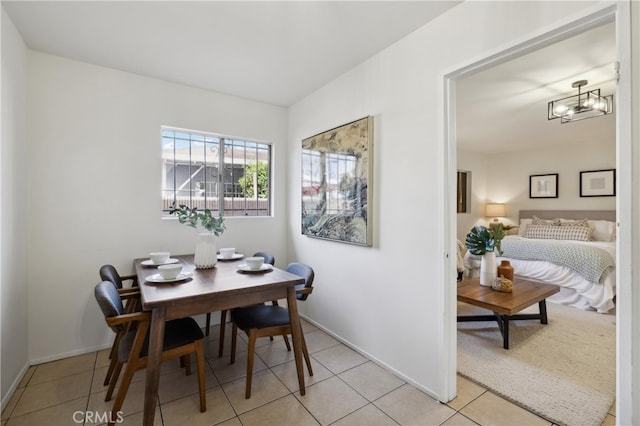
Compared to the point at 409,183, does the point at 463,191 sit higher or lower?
higher

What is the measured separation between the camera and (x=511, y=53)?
159 centimetres

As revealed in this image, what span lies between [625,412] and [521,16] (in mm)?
1897

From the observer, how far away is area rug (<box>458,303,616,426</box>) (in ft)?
6.09

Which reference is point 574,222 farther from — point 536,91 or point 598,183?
point 536,91

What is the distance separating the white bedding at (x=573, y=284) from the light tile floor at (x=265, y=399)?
234 cm

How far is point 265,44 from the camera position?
7.39 feet

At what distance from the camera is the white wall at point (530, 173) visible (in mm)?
5043

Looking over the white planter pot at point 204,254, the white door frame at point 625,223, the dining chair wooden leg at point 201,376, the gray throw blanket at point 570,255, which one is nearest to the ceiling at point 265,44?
the white door frame at point 625,223

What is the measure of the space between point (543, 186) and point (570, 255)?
2421 millimetres

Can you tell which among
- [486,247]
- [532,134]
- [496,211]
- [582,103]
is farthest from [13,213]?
[496,211]

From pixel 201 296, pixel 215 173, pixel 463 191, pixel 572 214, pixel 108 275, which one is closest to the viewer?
pixel 201 296

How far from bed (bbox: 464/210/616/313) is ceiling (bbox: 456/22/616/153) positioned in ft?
4.81

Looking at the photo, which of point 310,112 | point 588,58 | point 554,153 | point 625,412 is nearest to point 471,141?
point 554,153

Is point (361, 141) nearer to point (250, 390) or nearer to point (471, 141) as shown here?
point (250, 390)
